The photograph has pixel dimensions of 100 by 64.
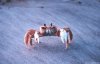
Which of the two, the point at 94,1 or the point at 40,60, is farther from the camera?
the point at 94,1

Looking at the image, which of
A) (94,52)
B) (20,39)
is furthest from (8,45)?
(94,52)

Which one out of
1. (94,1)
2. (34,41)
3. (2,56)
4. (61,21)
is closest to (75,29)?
(61,21)

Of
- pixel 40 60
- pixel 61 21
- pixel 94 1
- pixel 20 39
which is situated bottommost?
pixel 40 60

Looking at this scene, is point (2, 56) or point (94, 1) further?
point (94, 1)

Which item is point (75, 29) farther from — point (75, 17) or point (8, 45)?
point (8, 45)

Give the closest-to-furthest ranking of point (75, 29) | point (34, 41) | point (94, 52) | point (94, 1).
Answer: point (94, 52) → point (34, 41) → point (75, 29) → point (94, 1)

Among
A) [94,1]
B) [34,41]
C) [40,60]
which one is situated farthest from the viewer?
[94,1]

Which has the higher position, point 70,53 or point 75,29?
point 75,29

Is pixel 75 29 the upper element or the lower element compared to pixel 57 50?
upper

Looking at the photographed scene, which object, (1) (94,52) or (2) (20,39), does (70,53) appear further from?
(2) (20,39)
